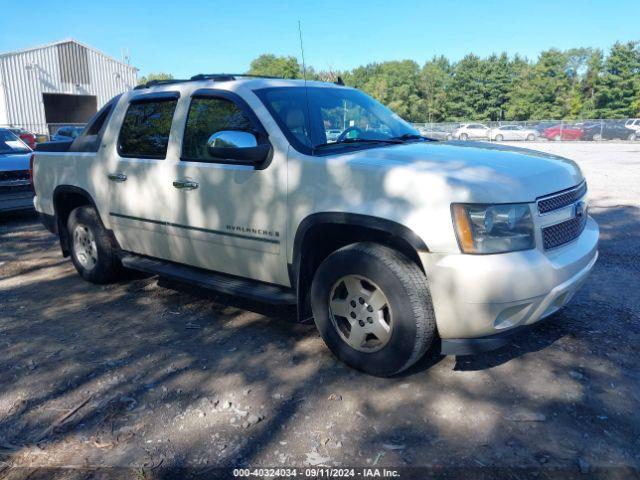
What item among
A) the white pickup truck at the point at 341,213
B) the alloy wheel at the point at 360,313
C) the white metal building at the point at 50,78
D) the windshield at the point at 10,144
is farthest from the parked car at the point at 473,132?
the alloy wheel at the point at 360,313

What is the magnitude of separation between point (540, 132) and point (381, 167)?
45.2m

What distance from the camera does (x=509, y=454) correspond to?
2.71 metres

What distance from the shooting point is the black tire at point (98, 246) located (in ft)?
17.2

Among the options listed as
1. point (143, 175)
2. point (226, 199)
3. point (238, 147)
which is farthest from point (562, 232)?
point (143, 175)

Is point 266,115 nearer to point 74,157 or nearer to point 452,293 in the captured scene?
point 452,293

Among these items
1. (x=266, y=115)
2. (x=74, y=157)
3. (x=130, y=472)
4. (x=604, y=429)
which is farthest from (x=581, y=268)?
(x=74, y=157)

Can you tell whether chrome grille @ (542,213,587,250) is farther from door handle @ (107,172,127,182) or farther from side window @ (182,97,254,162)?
door handle @ (107,172,127,182)

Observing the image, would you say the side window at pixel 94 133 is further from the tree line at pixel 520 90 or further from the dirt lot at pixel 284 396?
the tree line at pixel 520 90

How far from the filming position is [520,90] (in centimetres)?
6281

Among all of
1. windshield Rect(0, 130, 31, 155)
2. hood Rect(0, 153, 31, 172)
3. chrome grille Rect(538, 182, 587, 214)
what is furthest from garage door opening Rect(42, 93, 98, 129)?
chrome grille Rect(538, 182, 587, 214)

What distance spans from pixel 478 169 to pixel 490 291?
751 millimetres

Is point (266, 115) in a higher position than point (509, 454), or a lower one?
higher

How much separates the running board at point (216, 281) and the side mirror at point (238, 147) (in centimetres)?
94

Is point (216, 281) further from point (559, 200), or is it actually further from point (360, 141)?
point (559, 200)
